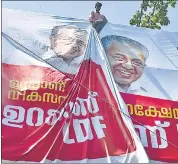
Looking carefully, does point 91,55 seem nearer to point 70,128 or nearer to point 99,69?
point 99,69

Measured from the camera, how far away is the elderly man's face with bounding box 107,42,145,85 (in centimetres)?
577

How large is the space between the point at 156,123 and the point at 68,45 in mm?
1757

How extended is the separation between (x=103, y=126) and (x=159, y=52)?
1.76m

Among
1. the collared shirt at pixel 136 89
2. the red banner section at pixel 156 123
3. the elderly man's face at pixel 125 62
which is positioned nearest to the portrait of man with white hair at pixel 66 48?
the elderly man's face at pixel 125 62

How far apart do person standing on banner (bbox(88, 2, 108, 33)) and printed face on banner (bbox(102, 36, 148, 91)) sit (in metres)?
0.23

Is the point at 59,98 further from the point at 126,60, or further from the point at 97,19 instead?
the point at 97,19

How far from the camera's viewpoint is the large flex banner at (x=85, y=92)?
487 centimetres

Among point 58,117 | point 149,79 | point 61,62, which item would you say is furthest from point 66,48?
point 149,79

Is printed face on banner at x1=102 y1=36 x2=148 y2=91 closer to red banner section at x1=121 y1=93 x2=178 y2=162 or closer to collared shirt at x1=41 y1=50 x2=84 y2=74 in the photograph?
red banner section at x1=121 y1=93 x2=178 y2=162

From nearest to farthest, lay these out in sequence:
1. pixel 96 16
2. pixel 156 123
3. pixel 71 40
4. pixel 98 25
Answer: pixel 156 123 → pixel 71 40 → pixel 98 25 → pixel 96 16

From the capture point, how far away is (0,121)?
4902 millimetres

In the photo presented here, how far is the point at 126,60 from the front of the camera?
5910 millimetres

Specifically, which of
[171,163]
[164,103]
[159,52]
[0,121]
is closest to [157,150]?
[171,163]

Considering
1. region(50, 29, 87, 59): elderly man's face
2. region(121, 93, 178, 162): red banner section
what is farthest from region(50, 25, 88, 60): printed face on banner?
region(121, 93, 178, 162): red banner section
